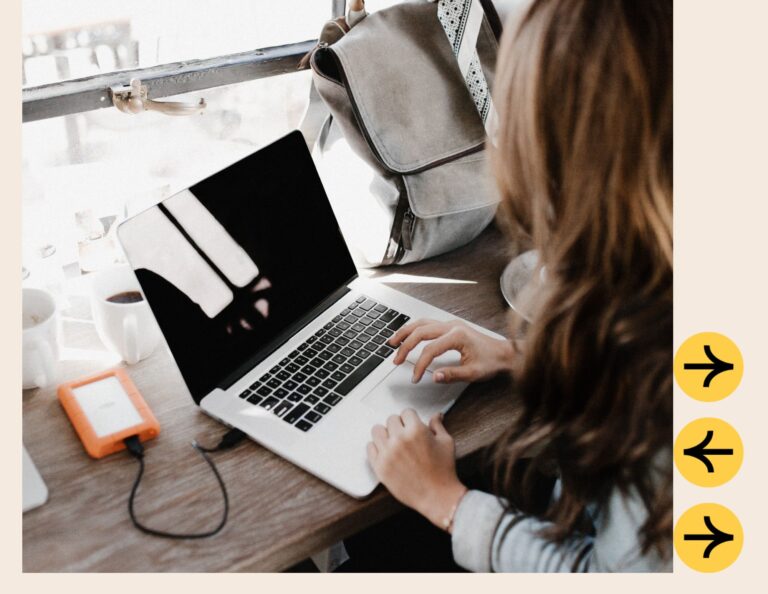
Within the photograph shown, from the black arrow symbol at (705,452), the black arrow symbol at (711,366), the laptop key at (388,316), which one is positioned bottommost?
the black arrow symbol at (705,452)

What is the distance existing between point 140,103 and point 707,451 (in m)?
0.90

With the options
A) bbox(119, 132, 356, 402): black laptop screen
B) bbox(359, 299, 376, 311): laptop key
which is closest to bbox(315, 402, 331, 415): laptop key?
bbox(119, 132, 356, 402): black laptop screen

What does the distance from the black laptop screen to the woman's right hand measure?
156 mm

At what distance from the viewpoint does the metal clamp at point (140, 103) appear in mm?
1027

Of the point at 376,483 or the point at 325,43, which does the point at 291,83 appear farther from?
the point at 376,483

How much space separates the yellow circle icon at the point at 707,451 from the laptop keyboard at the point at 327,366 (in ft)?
1.27

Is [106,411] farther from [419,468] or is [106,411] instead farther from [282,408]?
[419,468]

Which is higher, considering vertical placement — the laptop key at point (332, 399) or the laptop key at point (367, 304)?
the laptop key at point (367, 304)

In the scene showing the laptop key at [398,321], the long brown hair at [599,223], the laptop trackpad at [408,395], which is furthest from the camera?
Result: the laptop key at [398,321]

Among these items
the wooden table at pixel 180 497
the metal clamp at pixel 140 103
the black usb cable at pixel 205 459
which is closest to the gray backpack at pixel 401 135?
the metal clamp at pixel 140 103

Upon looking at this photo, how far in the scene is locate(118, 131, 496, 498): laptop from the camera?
79 centimetres

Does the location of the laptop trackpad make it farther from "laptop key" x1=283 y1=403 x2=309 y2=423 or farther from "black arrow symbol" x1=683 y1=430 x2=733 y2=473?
"black arrow symbol" x1=683 y1=430 x2=733 y2=473

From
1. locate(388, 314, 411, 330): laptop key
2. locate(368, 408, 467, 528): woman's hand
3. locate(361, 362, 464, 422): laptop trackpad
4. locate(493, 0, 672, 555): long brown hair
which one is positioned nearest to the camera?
locate(493, 0, 672, 555): long brown hair

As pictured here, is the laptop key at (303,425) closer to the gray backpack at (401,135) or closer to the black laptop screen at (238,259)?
the black laptop screen at (238,259)
